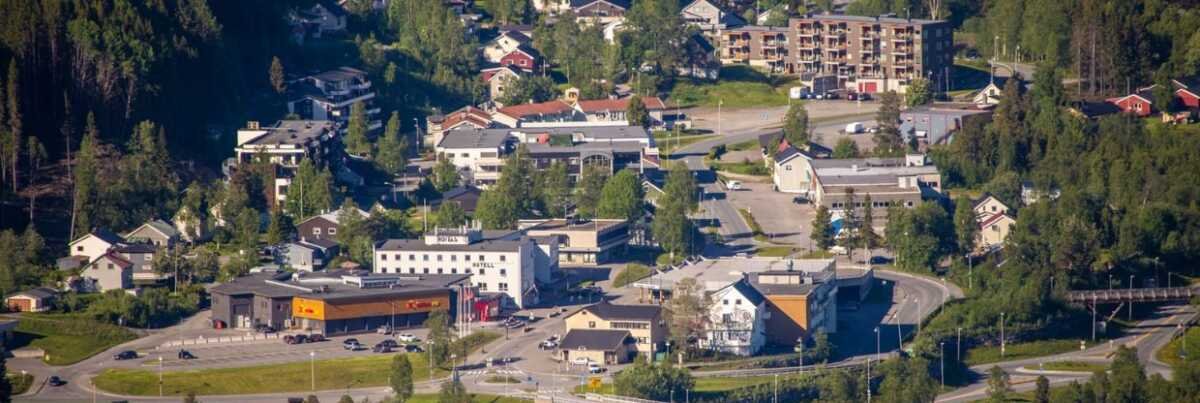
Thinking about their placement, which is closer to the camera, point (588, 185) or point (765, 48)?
point (588, 185)

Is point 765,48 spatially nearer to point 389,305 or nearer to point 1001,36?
point 1001,36

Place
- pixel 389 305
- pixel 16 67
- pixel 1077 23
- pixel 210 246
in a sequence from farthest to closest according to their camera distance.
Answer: pixel 1077 23, pixel 16 67, pixel 210 246, pixel 389 305

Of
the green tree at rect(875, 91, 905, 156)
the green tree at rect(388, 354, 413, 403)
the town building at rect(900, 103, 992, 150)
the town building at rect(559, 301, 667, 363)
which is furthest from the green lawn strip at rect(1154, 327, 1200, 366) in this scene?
the town building at rect(900, 103, 992, 150)

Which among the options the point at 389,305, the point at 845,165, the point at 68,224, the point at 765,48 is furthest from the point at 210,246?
the point at 765,48

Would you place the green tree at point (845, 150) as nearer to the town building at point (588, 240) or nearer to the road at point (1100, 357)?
the town building at point (588, 240)

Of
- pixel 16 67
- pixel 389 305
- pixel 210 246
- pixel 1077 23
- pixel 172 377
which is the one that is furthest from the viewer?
pixel 1077 23

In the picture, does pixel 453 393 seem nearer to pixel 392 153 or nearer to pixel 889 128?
pixel 392 153
